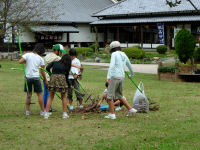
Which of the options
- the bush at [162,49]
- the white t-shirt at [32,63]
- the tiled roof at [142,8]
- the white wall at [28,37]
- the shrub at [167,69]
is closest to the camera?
the white t-shirt at [32,63]

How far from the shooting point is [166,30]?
39531 mm

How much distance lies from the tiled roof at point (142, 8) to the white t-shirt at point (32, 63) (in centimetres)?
2816

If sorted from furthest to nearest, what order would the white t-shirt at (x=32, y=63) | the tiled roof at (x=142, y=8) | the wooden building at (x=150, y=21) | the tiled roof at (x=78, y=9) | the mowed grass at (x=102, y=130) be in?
the tiled roof at (x=78, y=9) < the tiled roof at (x=142, y=8) < the wooden building at (x=150, y=21) < the white t-shirt at (x=32, y=63) < the mowed grass at (x=102, y=130)

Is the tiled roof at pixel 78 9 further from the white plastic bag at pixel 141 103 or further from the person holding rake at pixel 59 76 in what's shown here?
the person holding rake at pixel 59 76

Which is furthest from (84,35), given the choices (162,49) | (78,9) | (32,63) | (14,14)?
(32,63)

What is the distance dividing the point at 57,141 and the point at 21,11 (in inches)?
687

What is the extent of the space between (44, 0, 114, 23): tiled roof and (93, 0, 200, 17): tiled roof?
5.00 metres

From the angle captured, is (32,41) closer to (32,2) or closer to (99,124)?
(32,2)

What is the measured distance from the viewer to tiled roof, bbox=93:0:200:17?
36722 millimetres

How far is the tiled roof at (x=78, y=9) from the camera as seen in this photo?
153ft

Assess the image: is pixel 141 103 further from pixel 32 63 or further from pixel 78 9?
pixel 78 9

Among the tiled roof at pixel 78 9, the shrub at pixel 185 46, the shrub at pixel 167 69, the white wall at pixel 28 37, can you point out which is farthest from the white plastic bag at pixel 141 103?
the tiled roof at pixel 78 9

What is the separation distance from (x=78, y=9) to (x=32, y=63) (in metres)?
41.8

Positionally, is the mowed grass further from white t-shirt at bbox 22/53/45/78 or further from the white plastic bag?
white t-shirt at bbox 22/53/45/78
